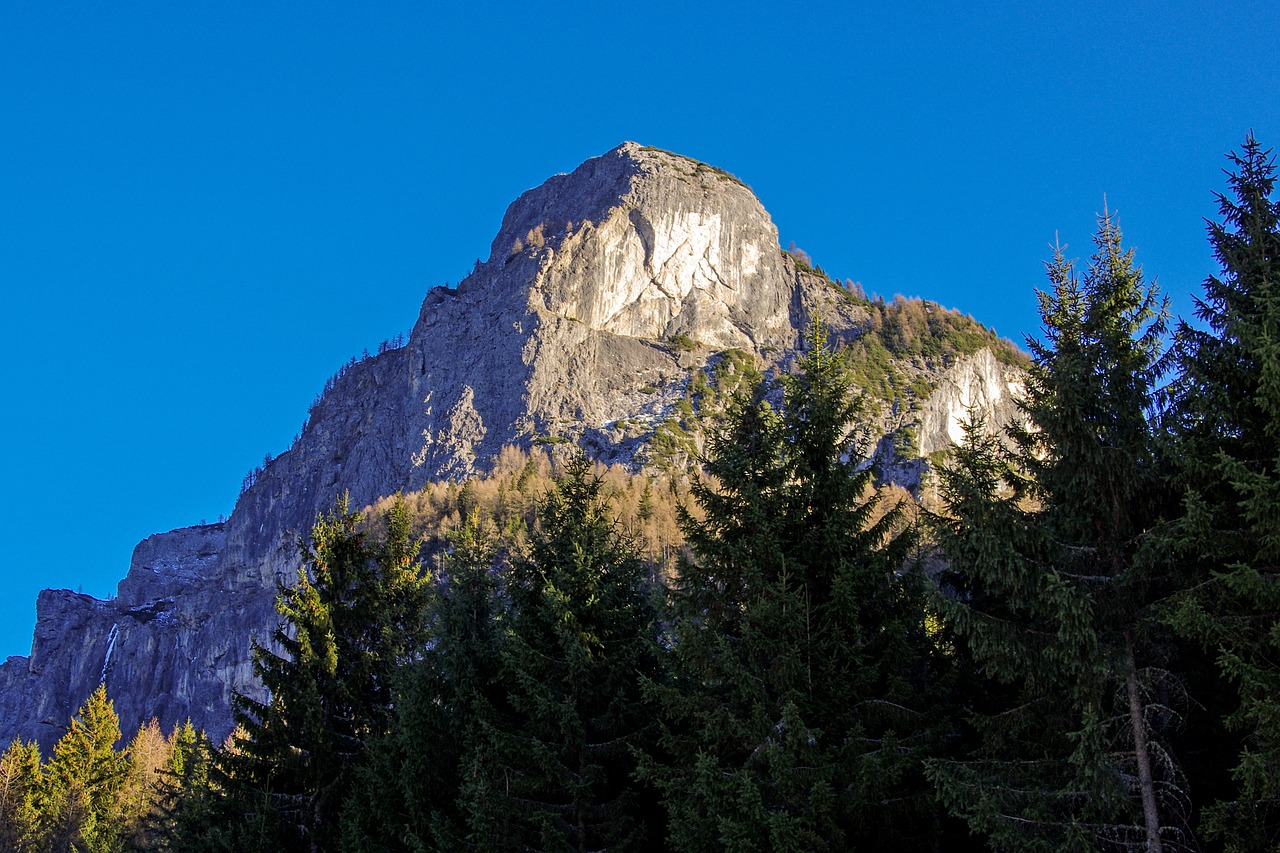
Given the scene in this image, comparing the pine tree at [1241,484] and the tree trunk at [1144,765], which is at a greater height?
the pine tree at [1241,484]

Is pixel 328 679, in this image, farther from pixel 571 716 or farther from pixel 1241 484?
pixel 1241 484

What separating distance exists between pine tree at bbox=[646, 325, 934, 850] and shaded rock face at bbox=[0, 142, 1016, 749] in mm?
106671

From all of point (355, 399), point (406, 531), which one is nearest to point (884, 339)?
point (355, 399)

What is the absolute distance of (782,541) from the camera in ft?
48.2

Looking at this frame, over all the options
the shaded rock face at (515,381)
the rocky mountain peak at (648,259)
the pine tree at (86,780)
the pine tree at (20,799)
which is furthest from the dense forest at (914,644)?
the rocky mountain peak at (648,259)

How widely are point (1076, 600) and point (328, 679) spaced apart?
1626 cm

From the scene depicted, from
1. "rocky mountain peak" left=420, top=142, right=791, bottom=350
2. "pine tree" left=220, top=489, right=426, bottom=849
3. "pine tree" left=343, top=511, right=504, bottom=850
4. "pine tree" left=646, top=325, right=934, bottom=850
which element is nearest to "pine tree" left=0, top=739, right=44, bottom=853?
"pine tree" left=220, top=489, right=426, bottom=849

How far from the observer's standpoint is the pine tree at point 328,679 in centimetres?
2128

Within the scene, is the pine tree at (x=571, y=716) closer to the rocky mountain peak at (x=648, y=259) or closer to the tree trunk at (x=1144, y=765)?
the tree trunk at (x=1144, y=765)

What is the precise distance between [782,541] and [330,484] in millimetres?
144268

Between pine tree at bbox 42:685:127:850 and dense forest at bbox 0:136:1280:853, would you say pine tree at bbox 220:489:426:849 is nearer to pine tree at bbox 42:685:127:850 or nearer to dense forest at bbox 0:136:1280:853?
dense forest at bbox 0:136:1280:853

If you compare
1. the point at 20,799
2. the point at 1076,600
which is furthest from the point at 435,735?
the point at 20,799

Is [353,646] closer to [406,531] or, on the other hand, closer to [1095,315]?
[406,531]

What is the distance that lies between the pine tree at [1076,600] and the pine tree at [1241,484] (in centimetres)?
53
